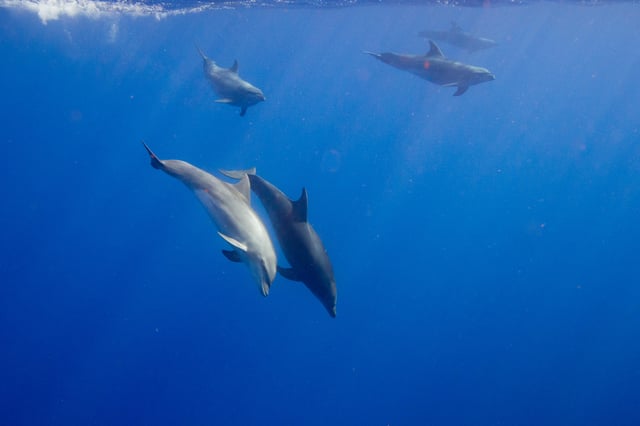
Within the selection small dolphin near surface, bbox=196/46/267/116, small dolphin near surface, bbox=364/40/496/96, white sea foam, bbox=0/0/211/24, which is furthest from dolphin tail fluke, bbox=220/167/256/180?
white sea foam, bbox=0/0/211/24

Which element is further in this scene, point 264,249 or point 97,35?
point 97,35

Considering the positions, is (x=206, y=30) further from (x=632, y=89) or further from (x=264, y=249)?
(x=632, y=89)

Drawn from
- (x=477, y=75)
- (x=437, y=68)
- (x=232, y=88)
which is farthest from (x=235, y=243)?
(x=477, y=75)

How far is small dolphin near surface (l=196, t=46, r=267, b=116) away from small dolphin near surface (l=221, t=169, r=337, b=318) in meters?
5.18

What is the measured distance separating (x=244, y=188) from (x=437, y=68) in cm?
736

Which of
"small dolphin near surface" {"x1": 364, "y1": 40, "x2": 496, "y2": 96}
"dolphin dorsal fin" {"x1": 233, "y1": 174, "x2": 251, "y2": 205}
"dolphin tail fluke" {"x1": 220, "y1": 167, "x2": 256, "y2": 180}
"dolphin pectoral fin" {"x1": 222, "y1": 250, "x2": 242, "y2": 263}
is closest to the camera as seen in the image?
"dolphin pectoral fin" {"x1": 222, "y1": 250, "x2": 242, "y2": 263}

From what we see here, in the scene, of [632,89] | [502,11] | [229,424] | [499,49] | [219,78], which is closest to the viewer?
[219,78]

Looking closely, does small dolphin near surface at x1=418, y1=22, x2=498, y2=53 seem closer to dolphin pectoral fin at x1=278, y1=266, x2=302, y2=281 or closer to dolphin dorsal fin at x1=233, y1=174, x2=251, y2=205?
dolphin dorsal fin at x1=233, y1=174, x2=251, y2=205

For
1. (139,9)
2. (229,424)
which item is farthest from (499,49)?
(229,424)

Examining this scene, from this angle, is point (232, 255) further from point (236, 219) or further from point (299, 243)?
point (299, 243)

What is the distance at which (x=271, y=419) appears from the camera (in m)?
18.6

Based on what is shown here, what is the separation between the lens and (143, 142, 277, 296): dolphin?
4652 millimetres

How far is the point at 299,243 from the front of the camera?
5.14m

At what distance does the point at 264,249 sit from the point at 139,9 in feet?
90.4
